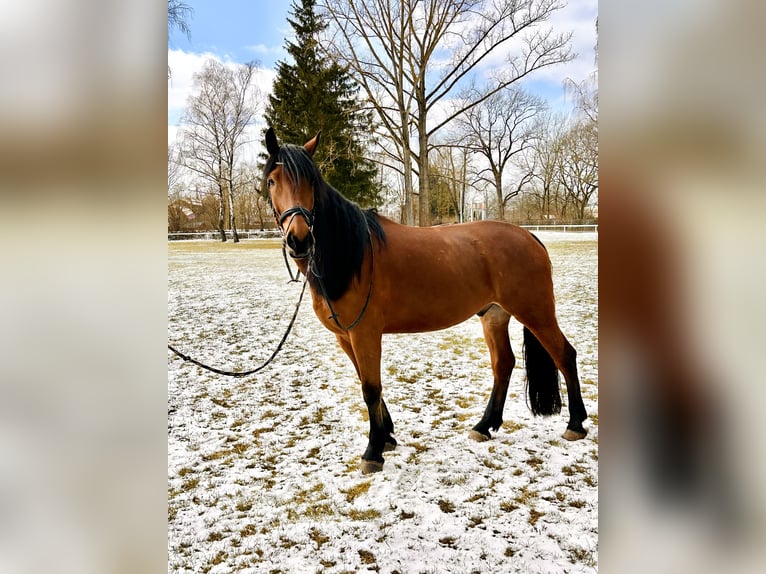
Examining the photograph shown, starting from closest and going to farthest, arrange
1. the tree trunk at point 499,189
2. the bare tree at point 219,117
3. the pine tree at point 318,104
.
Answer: the pine tree at point 318,104
the tree trunk at point 499,189
the bare tree at point 219,117

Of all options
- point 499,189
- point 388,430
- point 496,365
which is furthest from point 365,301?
point 499,189

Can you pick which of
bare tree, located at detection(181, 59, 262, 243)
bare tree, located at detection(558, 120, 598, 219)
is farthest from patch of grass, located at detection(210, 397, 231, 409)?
bare tree, located at detection(558, 120, 598, 219)

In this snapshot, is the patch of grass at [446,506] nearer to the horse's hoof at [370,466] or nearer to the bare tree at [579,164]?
the horse's hoof at [370,466]

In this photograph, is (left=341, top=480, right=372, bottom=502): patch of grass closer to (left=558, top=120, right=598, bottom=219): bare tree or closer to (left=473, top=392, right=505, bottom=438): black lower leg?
(left=473, top=392, right=505, bottom=438): black lower leg

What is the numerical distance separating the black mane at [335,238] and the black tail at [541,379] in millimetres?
1243

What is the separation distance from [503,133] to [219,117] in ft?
11.0

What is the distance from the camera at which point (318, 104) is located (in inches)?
137

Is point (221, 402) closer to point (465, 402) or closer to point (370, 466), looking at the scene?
point (370, 466)

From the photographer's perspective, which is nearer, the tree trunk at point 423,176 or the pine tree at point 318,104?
the pine tree at point 318,104

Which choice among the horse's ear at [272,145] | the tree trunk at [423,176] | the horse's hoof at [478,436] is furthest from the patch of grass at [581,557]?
the tree trunk at [423,176]

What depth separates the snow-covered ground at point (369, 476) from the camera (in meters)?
1.64
